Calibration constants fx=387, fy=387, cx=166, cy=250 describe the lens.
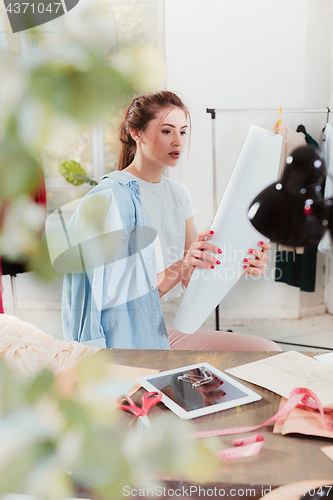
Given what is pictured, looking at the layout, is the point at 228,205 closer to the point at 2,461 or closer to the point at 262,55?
the point at 2,461

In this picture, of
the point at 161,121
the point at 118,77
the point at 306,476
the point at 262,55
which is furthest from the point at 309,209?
the point at 262,55

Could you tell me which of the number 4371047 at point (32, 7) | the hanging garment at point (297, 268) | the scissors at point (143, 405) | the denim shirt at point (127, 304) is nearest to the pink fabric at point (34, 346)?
the scissors at point (143, 405)

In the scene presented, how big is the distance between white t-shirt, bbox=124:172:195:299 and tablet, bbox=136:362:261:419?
66cm

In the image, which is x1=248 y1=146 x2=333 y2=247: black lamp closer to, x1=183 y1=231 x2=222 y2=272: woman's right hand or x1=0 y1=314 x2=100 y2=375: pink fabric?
x1=0 y1=314 x2=100 y2=375: pink fabric

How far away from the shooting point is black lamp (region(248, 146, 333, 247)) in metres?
0.29

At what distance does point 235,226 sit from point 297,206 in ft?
1.96

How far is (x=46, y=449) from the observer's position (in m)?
0.16

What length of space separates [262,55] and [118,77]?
2.29 m

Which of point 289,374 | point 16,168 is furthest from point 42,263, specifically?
point 289,374

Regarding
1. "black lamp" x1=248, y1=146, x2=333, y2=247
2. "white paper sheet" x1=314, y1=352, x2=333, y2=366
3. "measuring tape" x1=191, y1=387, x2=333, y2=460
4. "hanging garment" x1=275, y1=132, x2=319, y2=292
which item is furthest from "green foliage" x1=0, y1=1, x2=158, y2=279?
"hanging garment" x1=275, y1=132, x2=319, y2=292

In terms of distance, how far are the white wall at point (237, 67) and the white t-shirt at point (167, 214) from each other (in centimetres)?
44

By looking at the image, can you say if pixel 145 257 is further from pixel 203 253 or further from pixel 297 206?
pixel 297 206

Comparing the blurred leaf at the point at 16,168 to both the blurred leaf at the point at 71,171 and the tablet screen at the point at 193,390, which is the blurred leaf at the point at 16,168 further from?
the tablet screen at the point at 193,390

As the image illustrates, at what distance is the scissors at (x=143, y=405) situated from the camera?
0.57m
